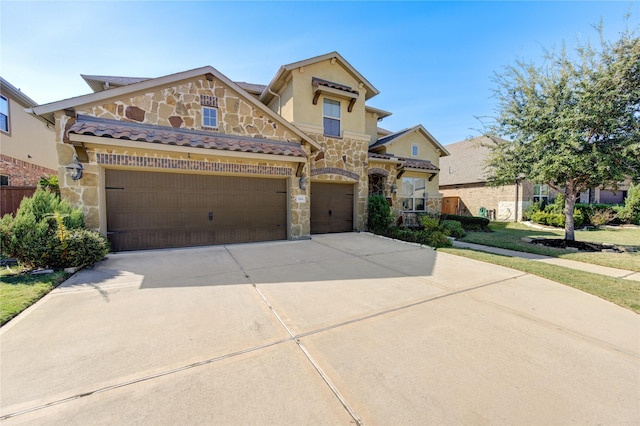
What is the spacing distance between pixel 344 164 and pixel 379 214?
281 centimetres

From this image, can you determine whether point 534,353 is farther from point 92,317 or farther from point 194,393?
point 92,317

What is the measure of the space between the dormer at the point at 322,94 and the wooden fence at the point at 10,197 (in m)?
9.72

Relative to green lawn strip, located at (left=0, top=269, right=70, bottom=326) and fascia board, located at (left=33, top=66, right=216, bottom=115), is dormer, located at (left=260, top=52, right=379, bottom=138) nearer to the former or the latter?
fascia board, located at (left=33, top=66, right=216, bottom=115)

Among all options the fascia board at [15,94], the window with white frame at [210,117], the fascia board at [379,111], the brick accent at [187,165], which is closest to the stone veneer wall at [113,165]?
the brick accent at [187,165]

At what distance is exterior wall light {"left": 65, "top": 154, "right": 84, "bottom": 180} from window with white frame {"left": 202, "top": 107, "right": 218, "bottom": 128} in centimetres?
339

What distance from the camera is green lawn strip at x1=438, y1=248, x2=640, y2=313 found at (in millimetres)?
4488

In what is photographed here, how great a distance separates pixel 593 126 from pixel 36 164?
24992 mm

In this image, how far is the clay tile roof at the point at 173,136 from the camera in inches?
258

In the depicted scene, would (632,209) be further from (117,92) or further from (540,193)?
(117,92)

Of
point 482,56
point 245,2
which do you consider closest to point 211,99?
point 245,2

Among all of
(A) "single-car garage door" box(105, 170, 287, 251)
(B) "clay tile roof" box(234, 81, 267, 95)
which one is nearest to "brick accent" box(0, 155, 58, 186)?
(A) "single-car garage door" box(105, 170, 287, 251)

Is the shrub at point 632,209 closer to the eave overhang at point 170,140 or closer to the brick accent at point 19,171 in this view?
the eave overhang at point 170,140

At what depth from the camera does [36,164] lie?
13.3 metres

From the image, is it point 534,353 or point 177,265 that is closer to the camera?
point 534,353
